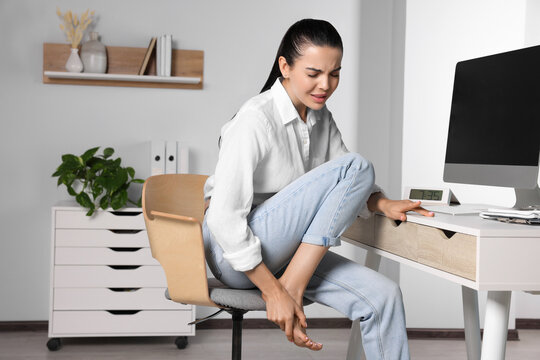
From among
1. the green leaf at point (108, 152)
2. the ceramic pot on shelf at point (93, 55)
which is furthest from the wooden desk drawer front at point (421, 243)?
the ceramic pot on shelf at point (93, 55)

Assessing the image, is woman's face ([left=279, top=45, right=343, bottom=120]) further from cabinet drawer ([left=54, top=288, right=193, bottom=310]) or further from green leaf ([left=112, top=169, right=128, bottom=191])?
cabinet drawer ([left=54, top=288, right=193, bottom=310])

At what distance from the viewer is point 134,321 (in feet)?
Answer: 9.59

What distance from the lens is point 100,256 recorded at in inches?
114

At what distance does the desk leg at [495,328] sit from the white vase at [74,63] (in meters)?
2.48

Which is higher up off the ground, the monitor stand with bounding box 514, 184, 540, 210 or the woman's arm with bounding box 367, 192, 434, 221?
the monitor stand with bounding box 514, 184, 540, 210

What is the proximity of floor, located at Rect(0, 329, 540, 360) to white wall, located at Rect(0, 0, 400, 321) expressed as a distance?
32cm

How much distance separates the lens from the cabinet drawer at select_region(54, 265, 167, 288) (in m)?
2.88

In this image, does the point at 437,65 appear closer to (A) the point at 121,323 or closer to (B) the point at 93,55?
(B) the point at 93,55

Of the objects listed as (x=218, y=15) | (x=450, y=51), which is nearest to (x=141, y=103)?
(x=218, y=15)

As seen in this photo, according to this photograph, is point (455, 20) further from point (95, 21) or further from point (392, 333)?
point (392, 333)

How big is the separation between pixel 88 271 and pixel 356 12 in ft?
6.47

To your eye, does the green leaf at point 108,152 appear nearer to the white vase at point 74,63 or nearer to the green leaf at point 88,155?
the green leaf at point 88,155

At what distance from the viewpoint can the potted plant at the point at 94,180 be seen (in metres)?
2.89

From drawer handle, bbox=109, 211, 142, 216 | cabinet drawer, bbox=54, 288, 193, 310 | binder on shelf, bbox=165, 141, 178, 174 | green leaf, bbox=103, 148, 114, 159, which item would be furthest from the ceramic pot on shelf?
cabinet drawer, bbox=54, 288, 193, 310
